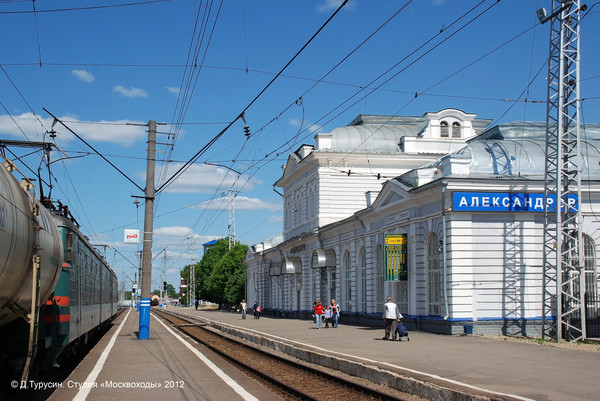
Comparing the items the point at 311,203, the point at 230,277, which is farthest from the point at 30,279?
the point at 230,277

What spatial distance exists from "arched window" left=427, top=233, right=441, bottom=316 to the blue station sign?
2.24 meters

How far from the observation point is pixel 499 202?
2477cm

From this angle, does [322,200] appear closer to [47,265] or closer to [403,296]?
[403,296]

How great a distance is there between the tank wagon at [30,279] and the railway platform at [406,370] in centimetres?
127

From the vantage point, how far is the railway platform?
445 inches

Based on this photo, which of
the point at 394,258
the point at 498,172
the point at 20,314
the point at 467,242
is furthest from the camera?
the point at 394,258

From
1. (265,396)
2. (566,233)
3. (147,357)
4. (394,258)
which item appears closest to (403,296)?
(394,258)

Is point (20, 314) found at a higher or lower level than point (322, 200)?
lower

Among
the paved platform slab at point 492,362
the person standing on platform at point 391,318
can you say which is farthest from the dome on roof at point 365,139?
the person standing on platform at point 391,318

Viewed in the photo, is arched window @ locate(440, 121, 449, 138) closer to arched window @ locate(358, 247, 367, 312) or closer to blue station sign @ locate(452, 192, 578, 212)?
arched window @ locate(358, 247, 367, 312)

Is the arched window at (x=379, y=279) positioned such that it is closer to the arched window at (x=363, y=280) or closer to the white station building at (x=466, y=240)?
the white station building at (x=466, y=240)

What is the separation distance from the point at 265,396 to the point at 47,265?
4.45 meters

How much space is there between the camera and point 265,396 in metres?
12.0

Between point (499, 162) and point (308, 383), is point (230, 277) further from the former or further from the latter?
point (308, 383)
